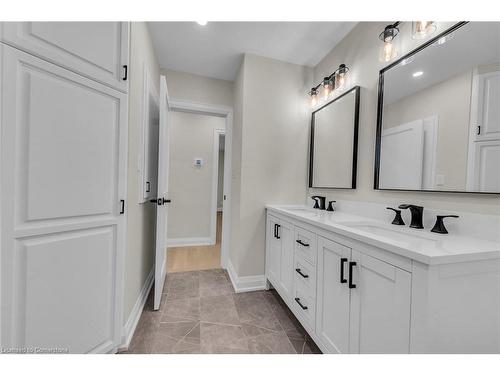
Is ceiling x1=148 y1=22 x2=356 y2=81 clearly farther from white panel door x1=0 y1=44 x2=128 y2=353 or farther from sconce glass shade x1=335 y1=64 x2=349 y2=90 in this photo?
white panel door x1=0 y1=44 x2=128 y2=353

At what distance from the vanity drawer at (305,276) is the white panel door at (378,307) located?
318 millimetres

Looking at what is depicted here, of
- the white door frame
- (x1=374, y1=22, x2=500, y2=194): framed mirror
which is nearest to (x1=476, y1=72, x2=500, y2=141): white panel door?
(x1=374, y1=22, x2=500, y2=194): framed mirror

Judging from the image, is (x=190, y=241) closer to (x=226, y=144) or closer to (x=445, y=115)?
(x=226, y=144)

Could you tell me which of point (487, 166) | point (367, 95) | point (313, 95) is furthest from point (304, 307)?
point (313, 95)

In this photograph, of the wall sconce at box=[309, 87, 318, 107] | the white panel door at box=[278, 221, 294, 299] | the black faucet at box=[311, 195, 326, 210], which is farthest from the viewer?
the wall sconce at box=[309, 87, 318, 107]

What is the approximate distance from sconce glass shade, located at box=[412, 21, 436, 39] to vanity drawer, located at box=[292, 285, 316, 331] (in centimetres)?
177

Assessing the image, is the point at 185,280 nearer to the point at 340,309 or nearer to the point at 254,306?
the point at 254,306

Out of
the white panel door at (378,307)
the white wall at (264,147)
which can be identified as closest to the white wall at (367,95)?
the white wall at (264,147)

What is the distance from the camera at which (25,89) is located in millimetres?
812

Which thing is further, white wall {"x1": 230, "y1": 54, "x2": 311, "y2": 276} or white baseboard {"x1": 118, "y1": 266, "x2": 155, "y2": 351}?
white wall {"x1": 230, "y1": 54, "x2": 311, "y2": 276}

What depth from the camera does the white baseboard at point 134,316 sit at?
1.30m

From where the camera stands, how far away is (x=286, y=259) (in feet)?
5.48

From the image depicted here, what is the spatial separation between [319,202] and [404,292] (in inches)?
51.5

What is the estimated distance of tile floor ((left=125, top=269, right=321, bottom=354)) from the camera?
1315 mm
